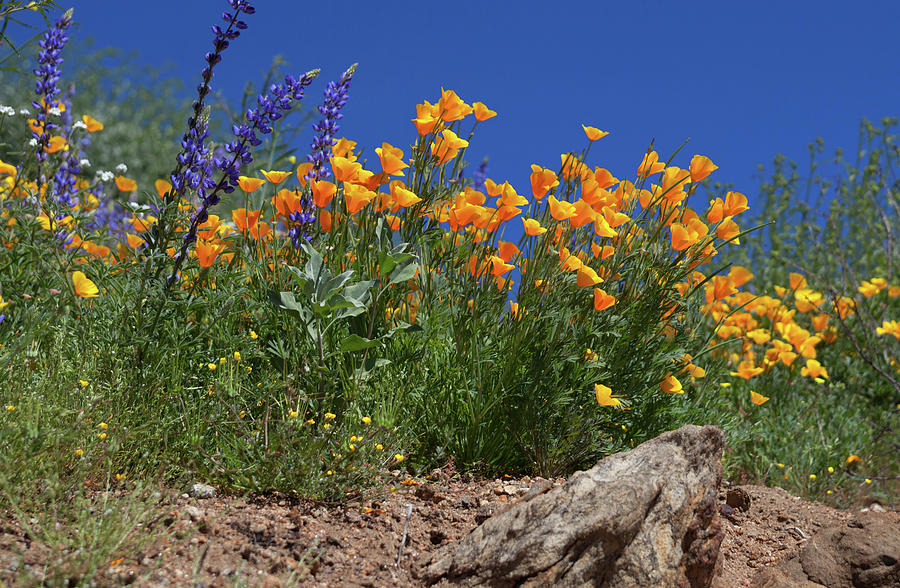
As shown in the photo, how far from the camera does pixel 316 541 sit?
7.83ft

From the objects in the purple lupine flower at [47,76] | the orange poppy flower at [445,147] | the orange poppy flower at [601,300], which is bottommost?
the orange poppy flower at [601,300]

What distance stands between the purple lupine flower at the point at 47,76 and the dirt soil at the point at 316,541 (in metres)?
2.68

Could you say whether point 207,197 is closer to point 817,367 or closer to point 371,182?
point 371,182

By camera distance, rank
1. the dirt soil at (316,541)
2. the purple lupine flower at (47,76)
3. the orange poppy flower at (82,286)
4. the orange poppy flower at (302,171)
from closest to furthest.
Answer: the dirt soil at (316,541) < the orange poppy flower at (82,286) < the orange poppy flower at (302,171) < the purple lupine flower at (47,76)

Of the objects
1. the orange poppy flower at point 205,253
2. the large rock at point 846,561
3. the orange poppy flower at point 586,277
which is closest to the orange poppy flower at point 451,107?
the orange poppy flower at point 586,277

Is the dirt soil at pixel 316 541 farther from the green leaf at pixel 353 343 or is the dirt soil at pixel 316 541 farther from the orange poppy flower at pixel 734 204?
the orange poppy flower at pixel 734 204

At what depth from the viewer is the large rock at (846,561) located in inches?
108

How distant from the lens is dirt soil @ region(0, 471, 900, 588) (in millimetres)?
2172

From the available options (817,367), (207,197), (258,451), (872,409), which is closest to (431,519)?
(258,451)

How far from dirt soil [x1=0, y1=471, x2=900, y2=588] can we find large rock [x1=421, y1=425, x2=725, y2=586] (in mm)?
202

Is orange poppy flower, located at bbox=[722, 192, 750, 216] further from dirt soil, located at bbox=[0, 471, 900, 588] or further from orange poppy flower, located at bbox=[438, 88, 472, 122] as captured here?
dirt soil, located at bbox=[0, 471, 900, 588]

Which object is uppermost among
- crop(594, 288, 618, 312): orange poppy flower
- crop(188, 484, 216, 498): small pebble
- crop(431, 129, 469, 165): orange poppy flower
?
crop(431, 129, 469, 165): orange poppy flower

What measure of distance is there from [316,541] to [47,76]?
336cm

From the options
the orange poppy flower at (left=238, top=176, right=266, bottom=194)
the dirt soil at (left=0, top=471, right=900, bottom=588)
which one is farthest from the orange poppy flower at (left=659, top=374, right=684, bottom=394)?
the orange poppy flower at (left=238, top=176, right=266, bottom=194)
